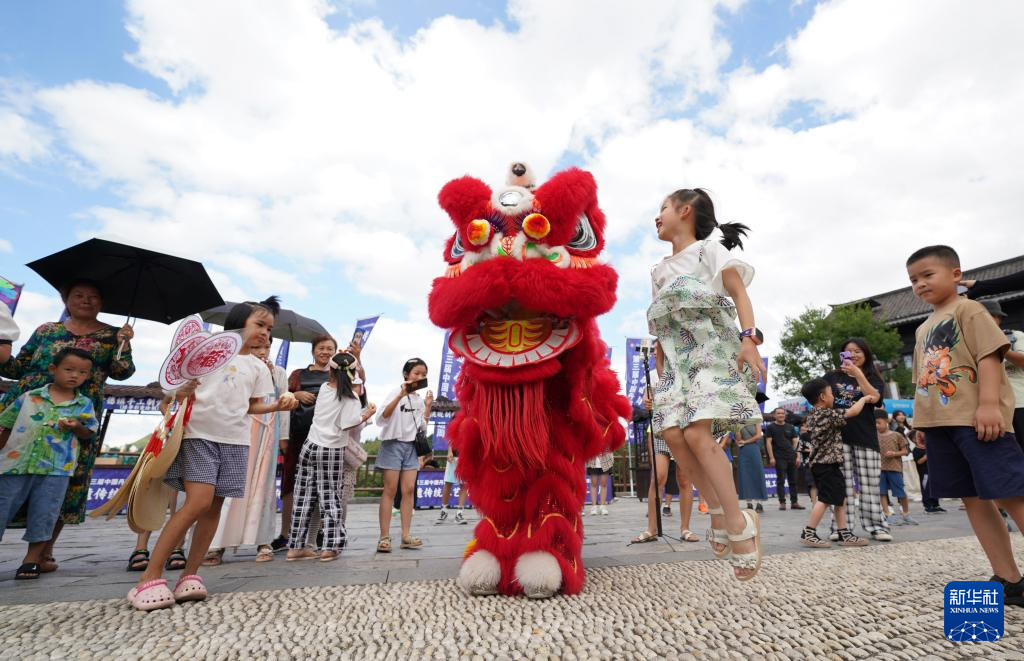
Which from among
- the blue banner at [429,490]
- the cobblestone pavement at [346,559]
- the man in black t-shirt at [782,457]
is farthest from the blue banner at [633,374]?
the cobblestone pavement at [346,559]

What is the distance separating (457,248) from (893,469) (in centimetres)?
681

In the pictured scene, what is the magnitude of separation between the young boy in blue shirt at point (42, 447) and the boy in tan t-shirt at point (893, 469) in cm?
809

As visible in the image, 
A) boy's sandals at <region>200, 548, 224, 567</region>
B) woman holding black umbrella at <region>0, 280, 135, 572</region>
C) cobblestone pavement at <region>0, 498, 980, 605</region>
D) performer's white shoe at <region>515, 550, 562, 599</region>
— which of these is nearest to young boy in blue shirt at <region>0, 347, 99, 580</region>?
woman holding black umbrella at <region>0, 280, 135, 572</region>

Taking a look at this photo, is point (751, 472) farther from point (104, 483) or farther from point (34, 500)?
point (104, 483)

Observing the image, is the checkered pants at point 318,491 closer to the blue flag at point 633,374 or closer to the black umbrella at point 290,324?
the black umbrella at point 290,324

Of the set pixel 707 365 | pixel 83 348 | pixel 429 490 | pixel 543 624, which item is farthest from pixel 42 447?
pixel 429 490

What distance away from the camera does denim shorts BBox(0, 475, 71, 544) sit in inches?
120

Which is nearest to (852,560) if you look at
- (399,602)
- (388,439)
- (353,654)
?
(399,602)

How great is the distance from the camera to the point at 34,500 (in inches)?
123

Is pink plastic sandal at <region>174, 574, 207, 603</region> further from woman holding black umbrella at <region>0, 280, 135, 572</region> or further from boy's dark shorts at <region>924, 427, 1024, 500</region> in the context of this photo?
boy's dark shorts at <region>924, 427, 1024, 500</region>

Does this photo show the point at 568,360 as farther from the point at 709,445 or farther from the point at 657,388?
the point at 709,445

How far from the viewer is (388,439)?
4.62 meters

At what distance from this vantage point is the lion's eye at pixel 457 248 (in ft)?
10.2

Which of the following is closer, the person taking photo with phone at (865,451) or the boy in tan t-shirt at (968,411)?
the boy in tan t-shirt at (968,411)
